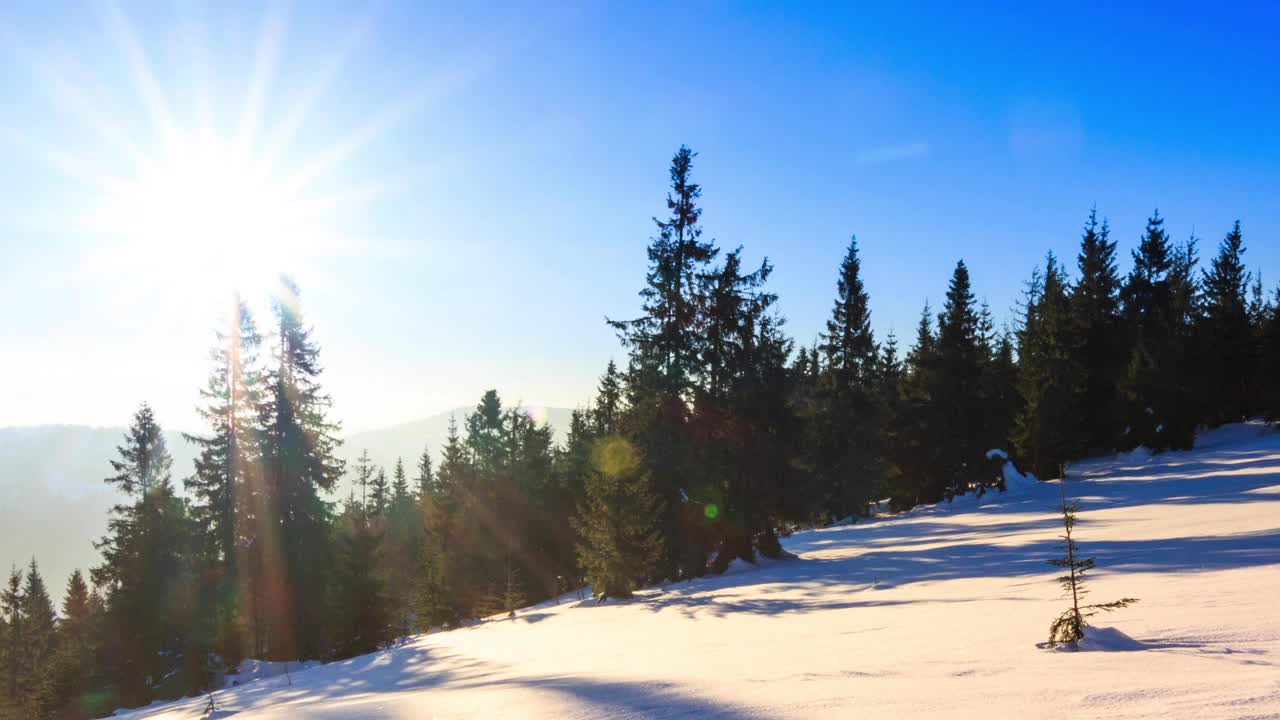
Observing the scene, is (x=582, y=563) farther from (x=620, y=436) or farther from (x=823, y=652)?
(x=823, y=652)

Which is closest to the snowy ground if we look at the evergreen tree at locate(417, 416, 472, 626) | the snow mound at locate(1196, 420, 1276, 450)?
the snow mound at locate(1196, 420, 1276, 450)

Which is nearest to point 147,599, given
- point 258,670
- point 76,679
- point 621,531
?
point 76,679

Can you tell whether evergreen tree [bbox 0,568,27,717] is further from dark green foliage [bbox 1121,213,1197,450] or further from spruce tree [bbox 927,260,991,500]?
dark green foliage [bbox 1121,213,1197,450]

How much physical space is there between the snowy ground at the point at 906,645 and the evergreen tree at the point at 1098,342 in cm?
2264

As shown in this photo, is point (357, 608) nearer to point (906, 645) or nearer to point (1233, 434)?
point (906, 645)

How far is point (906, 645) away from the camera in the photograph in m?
7.11

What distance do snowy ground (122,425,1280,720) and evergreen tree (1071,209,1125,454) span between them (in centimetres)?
2264

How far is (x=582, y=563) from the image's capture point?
19734mm

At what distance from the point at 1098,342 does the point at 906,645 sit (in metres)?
45.8

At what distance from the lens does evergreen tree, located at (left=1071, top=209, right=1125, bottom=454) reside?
1561 inches

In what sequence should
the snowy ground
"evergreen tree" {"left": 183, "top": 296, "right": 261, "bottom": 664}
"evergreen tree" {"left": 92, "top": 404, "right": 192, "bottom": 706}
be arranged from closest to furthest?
the snowy ground
"evergreen tree" {"left": 92, "top": 404, "right": 192, "bottom": 706}
"evergreen tree" {"left": 183, "top": 296, "right": 261, "bottom": 664}

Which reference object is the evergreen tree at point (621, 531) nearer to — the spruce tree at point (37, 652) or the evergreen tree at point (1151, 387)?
the spruce tree at point (37, 652)

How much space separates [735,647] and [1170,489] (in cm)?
2331

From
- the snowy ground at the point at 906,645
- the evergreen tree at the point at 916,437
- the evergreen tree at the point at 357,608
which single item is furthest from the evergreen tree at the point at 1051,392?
the evergreen tree at the point at 357,608
